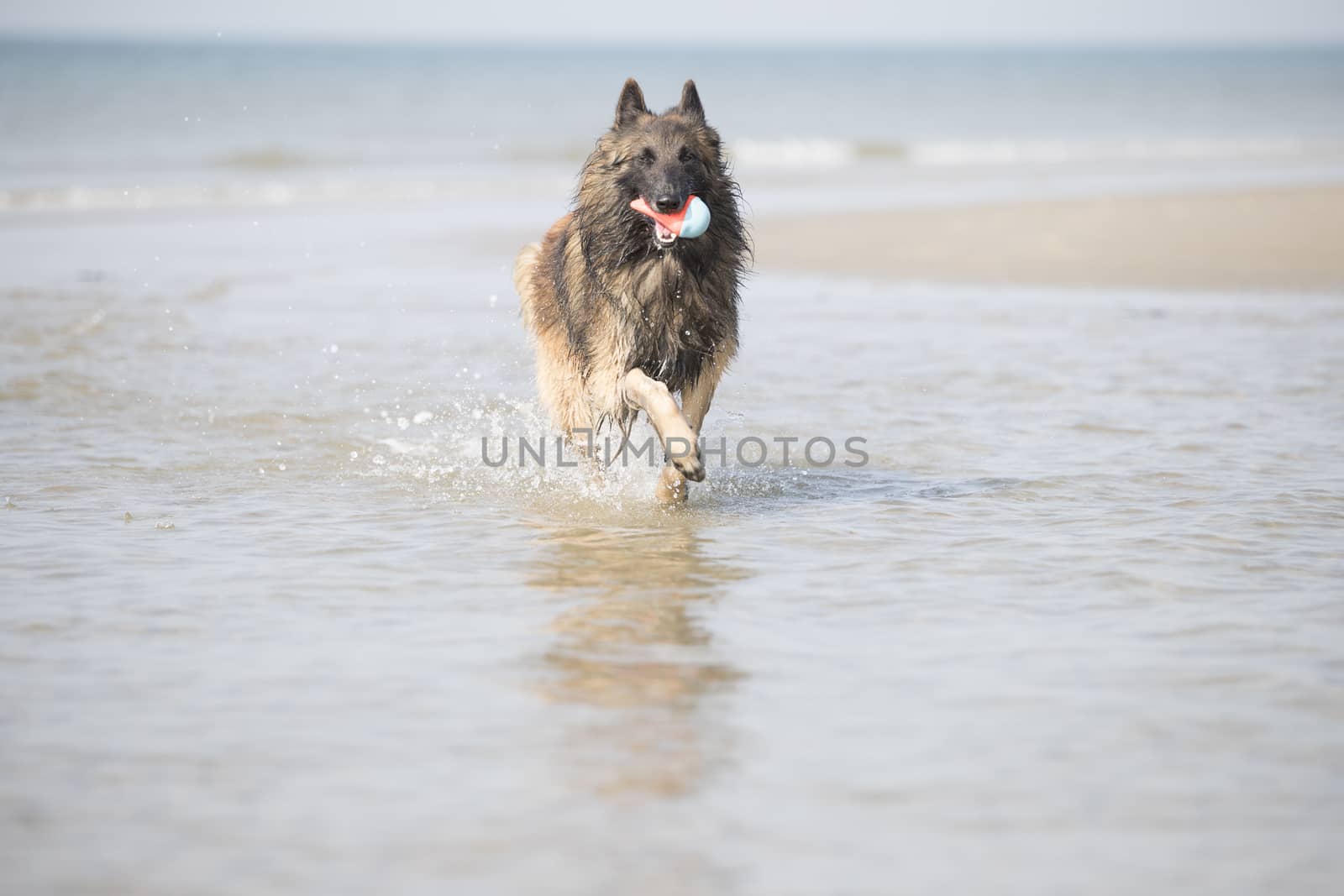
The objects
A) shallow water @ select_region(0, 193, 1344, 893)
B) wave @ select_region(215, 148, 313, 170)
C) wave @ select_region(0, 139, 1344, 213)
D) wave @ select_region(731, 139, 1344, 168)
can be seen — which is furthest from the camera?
wave @ select_region(731, 139, 1344, 168)

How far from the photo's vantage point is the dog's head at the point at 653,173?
16.9 feet

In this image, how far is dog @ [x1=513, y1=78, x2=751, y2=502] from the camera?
521 cm

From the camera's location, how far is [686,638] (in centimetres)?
384

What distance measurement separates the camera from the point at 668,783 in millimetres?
2904

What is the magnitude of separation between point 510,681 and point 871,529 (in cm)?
192

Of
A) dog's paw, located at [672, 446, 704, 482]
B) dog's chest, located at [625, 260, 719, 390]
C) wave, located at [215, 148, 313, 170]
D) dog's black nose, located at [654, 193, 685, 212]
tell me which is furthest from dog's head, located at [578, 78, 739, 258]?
wave, located at [215, 148, 313, 170]

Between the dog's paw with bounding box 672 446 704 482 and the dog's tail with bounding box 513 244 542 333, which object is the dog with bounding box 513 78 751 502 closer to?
the dog's paw with bounding box 672 446 704 482

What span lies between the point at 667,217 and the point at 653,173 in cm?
18

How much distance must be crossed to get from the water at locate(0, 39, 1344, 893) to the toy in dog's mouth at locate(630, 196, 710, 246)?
1104mm

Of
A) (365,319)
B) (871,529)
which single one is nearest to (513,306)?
(365,319)

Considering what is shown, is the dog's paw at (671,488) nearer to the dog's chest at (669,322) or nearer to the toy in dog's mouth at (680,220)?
the dog's chest at (669,322)

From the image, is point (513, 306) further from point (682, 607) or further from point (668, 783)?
point (668, 783)

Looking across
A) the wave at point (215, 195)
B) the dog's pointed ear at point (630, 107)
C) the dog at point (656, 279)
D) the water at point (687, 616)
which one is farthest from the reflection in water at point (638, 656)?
the wave at point (215, 195)

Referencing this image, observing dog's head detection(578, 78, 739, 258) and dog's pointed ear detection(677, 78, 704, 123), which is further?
dog's pointed ear detection(677, 78, 704, 123)
